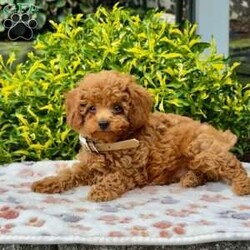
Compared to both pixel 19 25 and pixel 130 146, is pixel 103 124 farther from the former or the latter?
pixel 19 25

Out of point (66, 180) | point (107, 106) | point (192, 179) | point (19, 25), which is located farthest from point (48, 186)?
point (19, 25)

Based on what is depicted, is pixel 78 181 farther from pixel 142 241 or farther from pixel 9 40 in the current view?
pixel 9 40

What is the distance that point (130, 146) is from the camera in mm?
4199

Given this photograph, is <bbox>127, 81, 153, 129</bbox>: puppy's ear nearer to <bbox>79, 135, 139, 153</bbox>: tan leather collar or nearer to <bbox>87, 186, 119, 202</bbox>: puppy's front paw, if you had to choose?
<bbox>79, 135, 139, 153</bbox>: tan leather collar

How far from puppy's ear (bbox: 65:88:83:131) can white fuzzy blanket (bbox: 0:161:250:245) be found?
381 mm

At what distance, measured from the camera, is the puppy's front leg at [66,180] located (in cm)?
425

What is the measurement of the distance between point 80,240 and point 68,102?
912 mm

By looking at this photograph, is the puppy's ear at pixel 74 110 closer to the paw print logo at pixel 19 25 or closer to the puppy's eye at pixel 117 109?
the puppy's eye at pixel 117 109

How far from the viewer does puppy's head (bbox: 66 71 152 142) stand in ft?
13.2

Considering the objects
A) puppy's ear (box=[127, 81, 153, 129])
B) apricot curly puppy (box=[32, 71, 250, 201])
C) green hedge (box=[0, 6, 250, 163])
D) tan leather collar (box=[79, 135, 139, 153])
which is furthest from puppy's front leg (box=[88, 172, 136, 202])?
green hedge (box=[0, 6, 250, 163])

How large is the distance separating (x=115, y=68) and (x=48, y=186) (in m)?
1.10

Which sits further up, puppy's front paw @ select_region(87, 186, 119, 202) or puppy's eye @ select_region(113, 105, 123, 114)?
puppy's eye @ select_region(113, 105, 123, 114)

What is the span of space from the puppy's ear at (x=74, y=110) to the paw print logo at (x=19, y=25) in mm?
2663

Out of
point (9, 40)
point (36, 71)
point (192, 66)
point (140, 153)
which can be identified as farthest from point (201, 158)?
point (9, 40)
